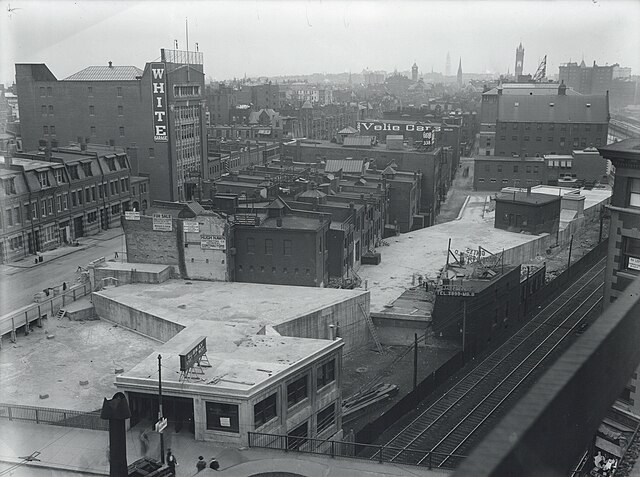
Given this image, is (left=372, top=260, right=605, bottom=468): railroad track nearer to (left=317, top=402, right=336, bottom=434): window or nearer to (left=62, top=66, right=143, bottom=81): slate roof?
(left=317, top=402, right=336, bottom=434): window

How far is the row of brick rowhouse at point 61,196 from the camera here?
54156mm

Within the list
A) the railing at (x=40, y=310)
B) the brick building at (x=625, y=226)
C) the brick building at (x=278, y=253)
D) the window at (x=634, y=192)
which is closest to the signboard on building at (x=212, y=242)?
the brick building at (x=278, y=253)

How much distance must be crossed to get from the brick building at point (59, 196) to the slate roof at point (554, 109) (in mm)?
62935

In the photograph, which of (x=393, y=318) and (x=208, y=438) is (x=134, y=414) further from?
(x=393, y=318)

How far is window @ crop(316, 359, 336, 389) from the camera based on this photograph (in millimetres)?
27531

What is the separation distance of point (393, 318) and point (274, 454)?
21870mm

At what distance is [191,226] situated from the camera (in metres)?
45.0

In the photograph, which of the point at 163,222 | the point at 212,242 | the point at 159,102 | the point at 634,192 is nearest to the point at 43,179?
the point at 163,222

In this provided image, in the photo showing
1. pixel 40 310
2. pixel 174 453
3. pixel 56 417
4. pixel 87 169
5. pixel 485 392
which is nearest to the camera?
pixel 174 453

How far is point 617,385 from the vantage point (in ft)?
10.0

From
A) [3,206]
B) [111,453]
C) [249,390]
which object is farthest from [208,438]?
[3,206]

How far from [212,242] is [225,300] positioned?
19.9 ft

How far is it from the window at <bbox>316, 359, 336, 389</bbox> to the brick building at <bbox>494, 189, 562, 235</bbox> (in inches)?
1565

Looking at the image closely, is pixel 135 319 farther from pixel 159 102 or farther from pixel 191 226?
pixel 159 102
